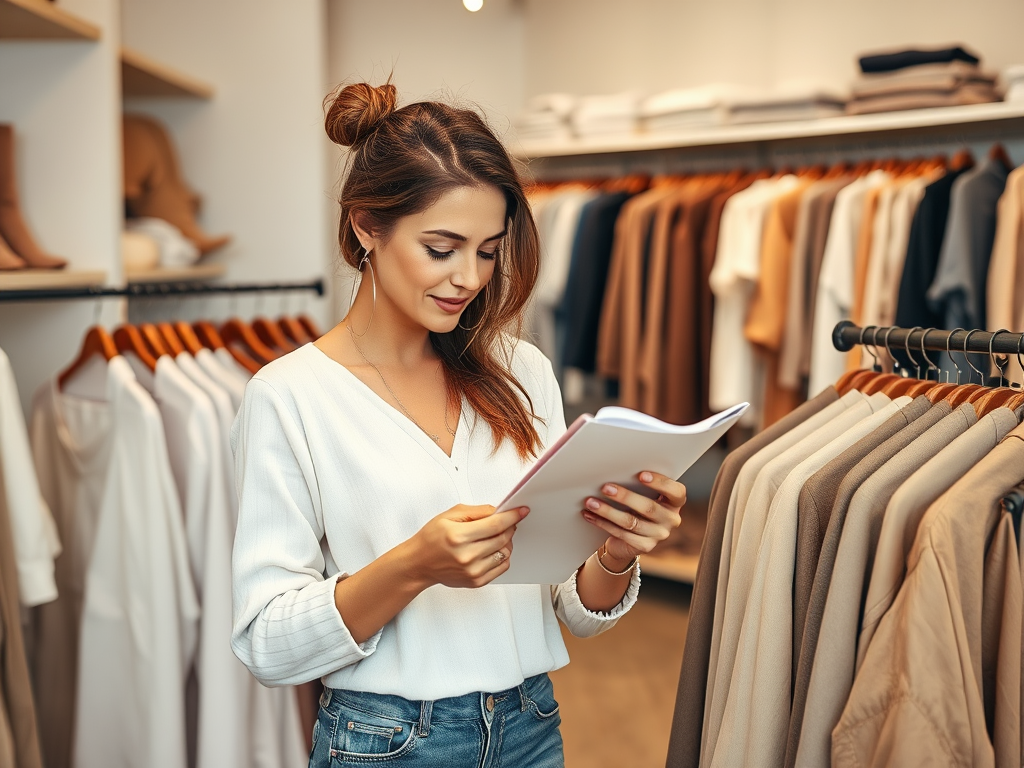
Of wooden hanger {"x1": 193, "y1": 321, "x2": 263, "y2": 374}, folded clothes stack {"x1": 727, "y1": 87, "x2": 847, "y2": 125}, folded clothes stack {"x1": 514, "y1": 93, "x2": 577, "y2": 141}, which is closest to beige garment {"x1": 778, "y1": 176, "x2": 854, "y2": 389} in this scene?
folded clothes stack {"x1": 727, "y1": 87, "x2": 847, "y2": 125}

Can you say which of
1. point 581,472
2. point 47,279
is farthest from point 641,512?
Result: point 47,279

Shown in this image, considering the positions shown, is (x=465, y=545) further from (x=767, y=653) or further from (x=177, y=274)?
(x=177, y=274)

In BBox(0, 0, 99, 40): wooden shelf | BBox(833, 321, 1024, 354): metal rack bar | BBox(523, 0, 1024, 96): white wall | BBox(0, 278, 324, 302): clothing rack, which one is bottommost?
BBox(833, 321, 1024, 354): metal rack bar

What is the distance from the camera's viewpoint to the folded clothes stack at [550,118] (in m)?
3.88

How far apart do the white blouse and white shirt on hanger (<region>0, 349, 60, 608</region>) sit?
0.62m

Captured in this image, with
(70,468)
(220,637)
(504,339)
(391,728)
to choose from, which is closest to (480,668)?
(391,728)

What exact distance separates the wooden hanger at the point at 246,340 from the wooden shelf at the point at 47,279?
1.04ft

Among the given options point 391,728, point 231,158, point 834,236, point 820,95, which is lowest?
point 391,728

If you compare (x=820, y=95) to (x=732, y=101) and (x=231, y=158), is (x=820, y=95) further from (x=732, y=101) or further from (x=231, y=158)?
(x=231, y=158)

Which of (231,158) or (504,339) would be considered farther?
(231,158)

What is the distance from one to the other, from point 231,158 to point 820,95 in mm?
1961

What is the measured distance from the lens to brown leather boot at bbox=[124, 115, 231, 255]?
9.08ft

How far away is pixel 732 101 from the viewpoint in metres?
3.46

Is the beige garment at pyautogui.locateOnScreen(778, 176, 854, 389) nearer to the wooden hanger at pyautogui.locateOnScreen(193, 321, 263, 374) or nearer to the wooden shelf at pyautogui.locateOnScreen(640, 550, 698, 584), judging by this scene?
the wooden shelf at pyautogui.locateOnScreen(640, 550, 698, 584)
